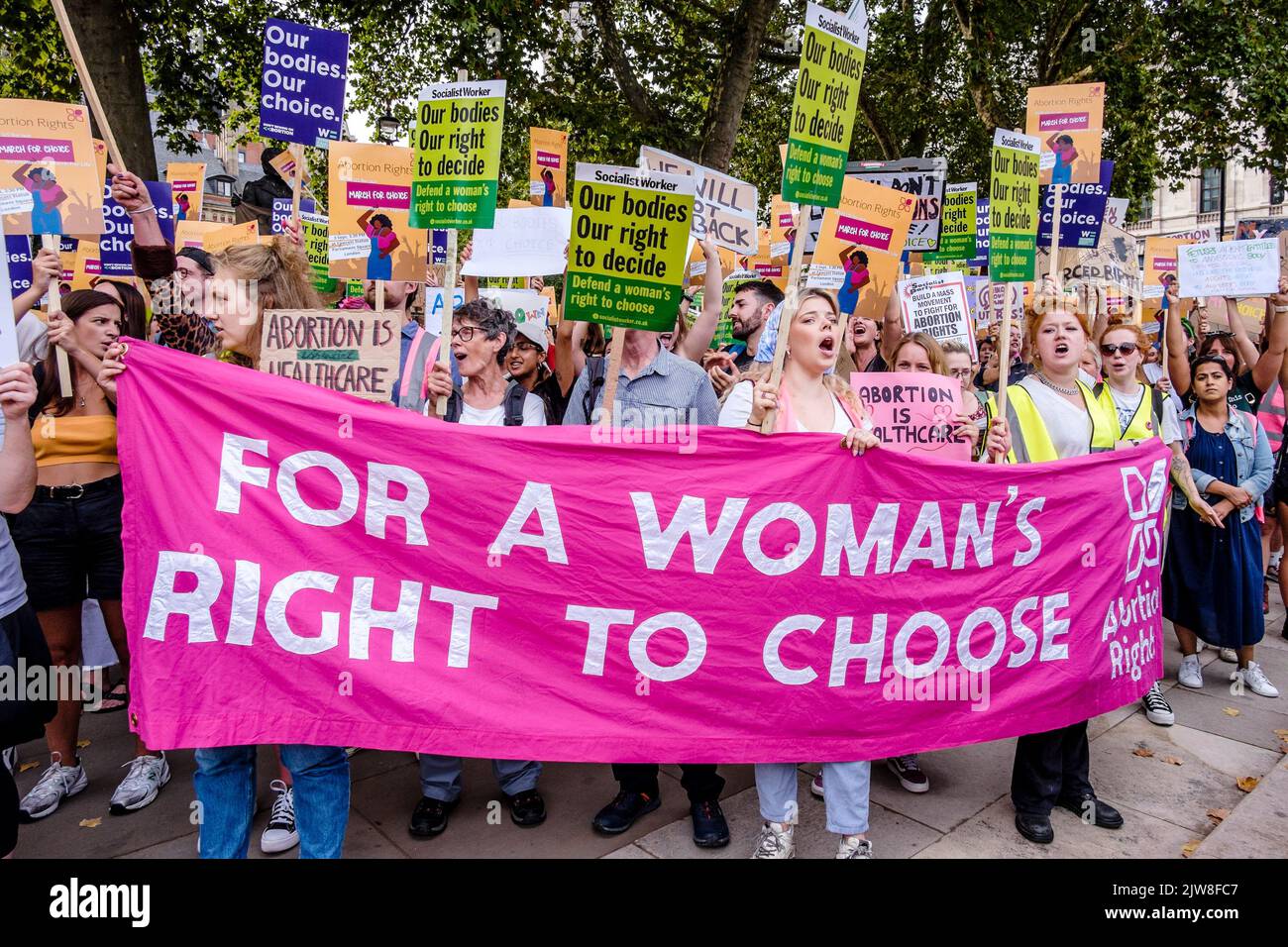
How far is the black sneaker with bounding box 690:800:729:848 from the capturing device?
3.38 metres

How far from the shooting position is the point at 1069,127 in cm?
Answer: 571

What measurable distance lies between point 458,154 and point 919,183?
382 cm

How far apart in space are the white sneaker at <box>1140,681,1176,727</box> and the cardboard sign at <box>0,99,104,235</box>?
18.0 ft

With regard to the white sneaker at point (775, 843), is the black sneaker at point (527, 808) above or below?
below

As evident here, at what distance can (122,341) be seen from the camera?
9.52ft

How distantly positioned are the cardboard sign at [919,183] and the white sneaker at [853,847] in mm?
4174

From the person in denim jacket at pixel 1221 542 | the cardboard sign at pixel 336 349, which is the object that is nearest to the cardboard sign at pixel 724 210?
the cardboard sign at pixel 336 349

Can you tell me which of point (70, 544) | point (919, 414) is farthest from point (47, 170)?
point (919, 414)

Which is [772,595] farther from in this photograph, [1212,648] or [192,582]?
[1212,648]

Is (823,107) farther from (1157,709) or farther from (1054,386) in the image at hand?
(1157,709)

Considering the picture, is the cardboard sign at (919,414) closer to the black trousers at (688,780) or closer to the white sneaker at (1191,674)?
the black trousers at (688,780)

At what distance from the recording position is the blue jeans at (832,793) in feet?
10.3

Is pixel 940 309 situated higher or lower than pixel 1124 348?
higher

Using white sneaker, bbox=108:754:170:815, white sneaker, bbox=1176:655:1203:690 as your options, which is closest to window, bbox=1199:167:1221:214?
white sneaker, bbox=1176:655:1203:690
